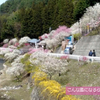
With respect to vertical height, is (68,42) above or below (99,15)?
below

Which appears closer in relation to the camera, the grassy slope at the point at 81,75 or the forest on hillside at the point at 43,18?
the grassy slope at the point at 81,75

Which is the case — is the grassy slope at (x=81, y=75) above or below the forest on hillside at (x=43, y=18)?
below

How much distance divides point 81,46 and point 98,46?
3340 millimetres

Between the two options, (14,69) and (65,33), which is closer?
(14,69)

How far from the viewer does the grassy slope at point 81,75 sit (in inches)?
508

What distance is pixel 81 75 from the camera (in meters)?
14.6

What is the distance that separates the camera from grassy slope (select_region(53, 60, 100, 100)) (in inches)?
508

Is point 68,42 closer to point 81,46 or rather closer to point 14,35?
point 81,46

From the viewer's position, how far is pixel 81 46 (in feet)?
80.9

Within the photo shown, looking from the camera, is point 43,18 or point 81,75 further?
point 43,18

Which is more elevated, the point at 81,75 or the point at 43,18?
the point at 43,18

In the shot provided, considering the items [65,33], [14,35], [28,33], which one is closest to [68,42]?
[65,33]

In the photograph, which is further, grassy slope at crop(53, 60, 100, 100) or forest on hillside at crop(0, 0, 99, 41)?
forest on hillside at crop(0, 0, 99, 41)

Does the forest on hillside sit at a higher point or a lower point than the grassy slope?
higher
